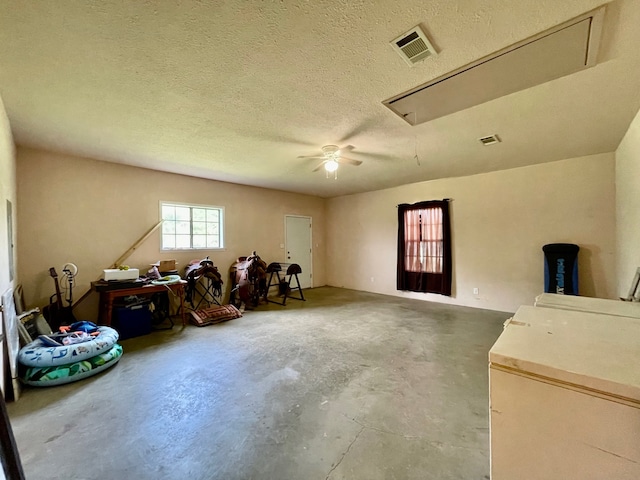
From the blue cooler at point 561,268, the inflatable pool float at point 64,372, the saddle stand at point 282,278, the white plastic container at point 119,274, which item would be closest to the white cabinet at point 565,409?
the inflatable pool float at point 64,372

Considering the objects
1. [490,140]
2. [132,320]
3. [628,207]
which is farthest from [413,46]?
[132,320]

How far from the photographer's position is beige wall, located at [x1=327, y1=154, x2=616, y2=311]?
413 centimetres

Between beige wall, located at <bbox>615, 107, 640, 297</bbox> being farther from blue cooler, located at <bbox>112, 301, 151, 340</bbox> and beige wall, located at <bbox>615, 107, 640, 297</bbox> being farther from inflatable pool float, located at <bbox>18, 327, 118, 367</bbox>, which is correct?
blue cooler, located at <bbox>112, 301, 151, 340</bbox>

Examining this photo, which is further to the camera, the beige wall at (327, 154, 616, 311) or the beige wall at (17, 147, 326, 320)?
the beige wall at (327, 154, 616, 311)

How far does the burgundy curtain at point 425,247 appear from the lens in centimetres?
560

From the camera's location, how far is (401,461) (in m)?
1.65

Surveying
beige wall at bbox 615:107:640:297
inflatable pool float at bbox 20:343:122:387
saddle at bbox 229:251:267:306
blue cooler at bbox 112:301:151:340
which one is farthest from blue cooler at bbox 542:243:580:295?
blue cooler at bbox 112:301:151:340

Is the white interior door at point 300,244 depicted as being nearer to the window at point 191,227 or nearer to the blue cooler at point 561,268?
the window at point 191,227

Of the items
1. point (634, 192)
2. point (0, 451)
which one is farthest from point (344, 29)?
point (634, 192)

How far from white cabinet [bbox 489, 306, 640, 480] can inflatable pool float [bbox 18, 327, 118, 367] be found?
3.50 metres

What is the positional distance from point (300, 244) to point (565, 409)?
6738mm

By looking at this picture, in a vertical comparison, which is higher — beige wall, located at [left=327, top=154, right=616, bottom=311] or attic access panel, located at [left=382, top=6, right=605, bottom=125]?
attic access panel, located at [left=382, top=6, right=605, bottom=125]

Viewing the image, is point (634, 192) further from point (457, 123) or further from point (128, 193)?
point (128, 193)

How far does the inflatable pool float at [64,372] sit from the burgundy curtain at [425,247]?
5.46 meters
